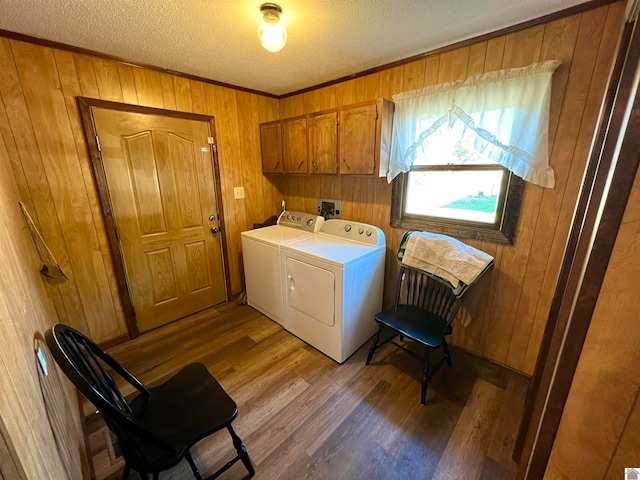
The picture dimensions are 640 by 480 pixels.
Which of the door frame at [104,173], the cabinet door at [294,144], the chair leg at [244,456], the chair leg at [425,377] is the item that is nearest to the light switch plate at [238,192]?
the door frame at [104,173]

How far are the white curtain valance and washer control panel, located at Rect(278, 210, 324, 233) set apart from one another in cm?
117

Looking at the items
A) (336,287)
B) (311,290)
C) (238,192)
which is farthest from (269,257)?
(238,192)

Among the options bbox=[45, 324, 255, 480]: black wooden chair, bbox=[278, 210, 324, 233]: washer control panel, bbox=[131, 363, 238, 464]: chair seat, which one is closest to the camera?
bbox=[45, 324, 255, 480]: black wooden chair

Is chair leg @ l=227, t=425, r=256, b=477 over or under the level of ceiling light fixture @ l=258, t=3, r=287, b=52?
under

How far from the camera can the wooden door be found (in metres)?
2.15

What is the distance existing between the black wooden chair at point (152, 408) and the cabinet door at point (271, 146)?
212 centimetres

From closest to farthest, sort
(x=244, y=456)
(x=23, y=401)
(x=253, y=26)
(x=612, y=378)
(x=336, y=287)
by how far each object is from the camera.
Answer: (x=612, y=378), (x=23, y=401), (x=244, y=456), (x=253, y=26), (x=336, y=287)

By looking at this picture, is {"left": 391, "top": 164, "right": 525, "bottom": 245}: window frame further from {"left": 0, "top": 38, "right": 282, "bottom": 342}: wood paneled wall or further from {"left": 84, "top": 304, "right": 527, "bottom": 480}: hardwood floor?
{"left": 0, "top": 38, "right": 282, "bottom": 342}: wood paneled wall

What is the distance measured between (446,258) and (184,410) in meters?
1.75

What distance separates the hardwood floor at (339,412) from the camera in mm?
1354

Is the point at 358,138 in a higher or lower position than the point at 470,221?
higher

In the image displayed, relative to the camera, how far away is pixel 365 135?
80.8 inches

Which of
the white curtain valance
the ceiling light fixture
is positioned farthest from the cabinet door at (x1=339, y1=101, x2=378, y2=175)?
the ceiling light fixture

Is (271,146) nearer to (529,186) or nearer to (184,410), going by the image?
(529,186)
